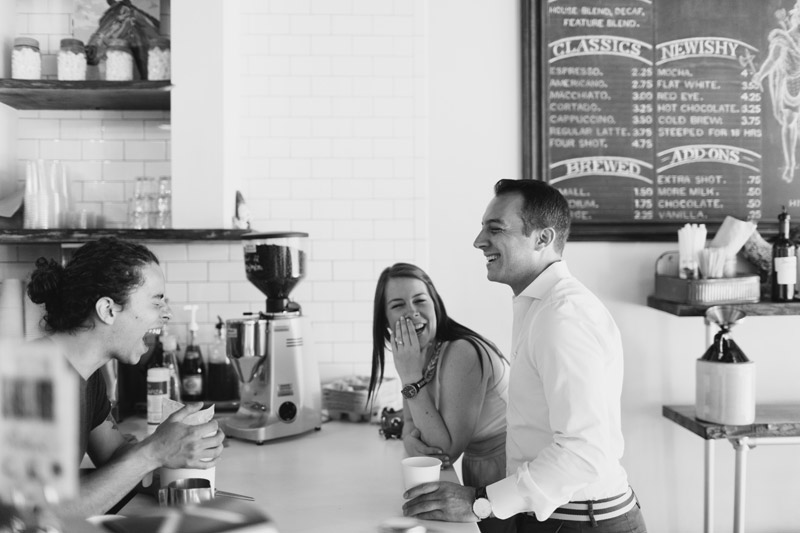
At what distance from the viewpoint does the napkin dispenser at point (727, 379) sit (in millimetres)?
2703

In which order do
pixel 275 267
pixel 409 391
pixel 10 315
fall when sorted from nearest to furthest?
Result: pixel 10 315, pixel 409 391, pixel 275 267

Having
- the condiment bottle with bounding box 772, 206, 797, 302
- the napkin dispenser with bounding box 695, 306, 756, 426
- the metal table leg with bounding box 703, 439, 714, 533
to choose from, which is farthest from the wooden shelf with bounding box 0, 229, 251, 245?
the condiment bottle with bounding box 772, 206, 797, 302

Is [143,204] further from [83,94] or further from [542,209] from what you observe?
[542,209]

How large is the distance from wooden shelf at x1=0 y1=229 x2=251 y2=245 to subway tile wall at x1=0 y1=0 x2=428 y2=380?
0.97ft

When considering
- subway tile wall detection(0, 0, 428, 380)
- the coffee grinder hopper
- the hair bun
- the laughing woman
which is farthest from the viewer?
subway tile wall detection(0, 0, 428, 380)

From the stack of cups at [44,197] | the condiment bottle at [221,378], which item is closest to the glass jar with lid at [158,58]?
the stack of cups at [44,197]

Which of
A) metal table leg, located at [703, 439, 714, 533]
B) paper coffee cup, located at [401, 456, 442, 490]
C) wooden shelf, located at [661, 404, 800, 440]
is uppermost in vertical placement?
paper coffee cup, located at [401, 456, 442, 490]

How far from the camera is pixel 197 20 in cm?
283

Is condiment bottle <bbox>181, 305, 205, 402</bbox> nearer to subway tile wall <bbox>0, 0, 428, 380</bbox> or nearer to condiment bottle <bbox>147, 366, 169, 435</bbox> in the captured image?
subway tile wall <bbox>0, 0, 428, 380</bbox>

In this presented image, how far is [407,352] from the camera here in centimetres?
212

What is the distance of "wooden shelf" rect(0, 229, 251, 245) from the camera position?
2.79 metres

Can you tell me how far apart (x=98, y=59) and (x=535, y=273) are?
2.21 meters

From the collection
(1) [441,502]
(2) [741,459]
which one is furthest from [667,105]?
(1) [441,502]

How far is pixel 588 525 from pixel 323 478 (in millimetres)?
738
